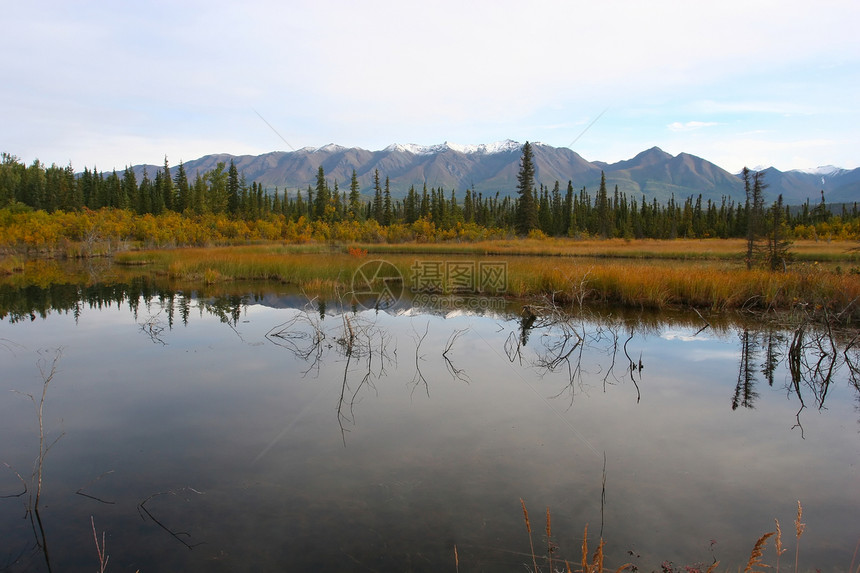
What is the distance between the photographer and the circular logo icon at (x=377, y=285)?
63.4 ft

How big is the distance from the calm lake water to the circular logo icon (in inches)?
274

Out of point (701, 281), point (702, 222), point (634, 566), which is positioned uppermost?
point (702, 222)

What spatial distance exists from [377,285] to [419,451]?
58.4 ft

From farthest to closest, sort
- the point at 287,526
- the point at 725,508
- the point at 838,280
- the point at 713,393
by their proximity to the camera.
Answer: the point at 838,280 < the point at 713,393 < the point at 725,508 < the point at 287,526

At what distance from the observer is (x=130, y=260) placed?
3384cm

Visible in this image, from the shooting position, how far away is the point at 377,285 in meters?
23.8

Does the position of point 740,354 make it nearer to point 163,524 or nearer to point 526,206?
point 163,524

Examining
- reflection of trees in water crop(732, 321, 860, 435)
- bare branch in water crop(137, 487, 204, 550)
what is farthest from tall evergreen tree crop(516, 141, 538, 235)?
bare branch in water crop(137, 487, 204, 550)

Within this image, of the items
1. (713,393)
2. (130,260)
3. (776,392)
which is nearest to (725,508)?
(713,393)

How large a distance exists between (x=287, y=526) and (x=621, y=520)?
328cm

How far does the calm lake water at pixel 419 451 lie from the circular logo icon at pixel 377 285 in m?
6.96

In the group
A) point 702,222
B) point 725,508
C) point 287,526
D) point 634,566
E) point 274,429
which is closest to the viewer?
point 634,566

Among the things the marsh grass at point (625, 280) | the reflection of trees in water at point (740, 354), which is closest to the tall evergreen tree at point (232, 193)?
the marsh grass at point (625, 280)

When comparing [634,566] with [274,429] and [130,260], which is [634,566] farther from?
[130,260]
